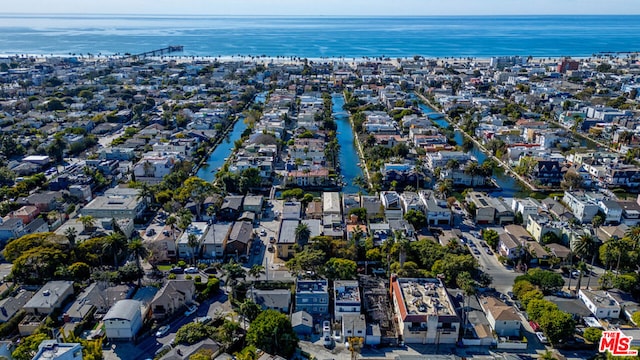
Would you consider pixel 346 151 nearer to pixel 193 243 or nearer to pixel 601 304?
pixel 193 243

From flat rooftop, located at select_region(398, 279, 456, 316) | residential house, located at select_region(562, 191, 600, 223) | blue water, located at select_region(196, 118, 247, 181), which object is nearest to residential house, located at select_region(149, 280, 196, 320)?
flat rooftop, located at select_region(398, 279, 456, 316)

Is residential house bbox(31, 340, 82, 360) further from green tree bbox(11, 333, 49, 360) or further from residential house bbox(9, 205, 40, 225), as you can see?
residential house bbox(9, 205, 40, 225)

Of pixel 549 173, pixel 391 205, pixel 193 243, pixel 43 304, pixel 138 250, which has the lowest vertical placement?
pixel 43 304

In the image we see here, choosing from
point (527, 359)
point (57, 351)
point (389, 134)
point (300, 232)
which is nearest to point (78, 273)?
point (57, 351)

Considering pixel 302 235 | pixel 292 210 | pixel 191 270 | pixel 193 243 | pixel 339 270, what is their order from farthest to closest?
pixel 292 210, pixel 302 235, pixel 193 243, pixel 191 270, pixel 339 270

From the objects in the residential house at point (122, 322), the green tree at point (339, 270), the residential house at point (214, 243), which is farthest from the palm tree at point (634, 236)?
the residential house at point (122, 322)

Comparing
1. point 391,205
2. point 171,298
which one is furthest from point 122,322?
point 391,205
